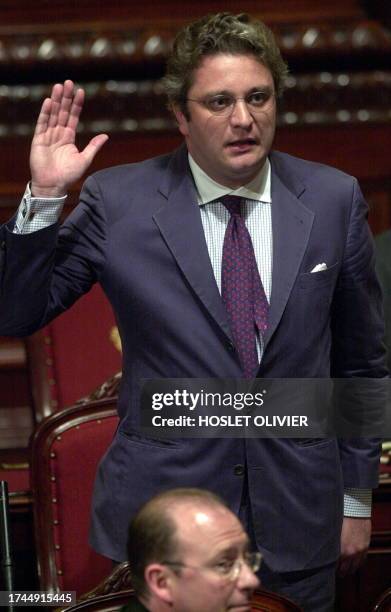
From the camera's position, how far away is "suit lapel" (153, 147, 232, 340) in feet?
4.05

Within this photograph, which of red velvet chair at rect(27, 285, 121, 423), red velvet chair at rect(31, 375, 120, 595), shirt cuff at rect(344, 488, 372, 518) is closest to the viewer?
shirt cuff at rect(344, 488, 372, 518)

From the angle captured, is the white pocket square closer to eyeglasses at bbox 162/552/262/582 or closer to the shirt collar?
the shirt collar

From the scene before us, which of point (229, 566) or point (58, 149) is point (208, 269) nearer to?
point (58, 149)

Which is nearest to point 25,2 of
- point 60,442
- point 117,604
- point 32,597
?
point 60,442

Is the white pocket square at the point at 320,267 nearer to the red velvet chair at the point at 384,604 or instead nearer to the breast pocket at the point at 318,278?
the breast pocket at the point at 318,278

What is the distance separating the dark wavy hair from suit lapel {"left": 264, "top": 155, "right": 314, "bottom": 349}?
104mm

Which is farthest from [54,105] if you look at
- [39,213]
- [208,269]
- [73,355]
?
[73,355]

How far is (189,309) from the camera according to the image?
1.24 metres

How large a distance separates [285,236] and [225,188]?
8 cm

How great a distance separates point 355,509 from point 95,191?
452 millimetres

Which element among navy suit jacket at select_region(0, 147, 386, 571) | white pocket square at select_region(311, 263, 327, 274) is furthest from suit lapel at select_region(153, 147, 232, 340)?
white pocket square at select_region(311, 263, 327, 274)

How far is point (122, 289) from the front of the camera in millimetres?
1256

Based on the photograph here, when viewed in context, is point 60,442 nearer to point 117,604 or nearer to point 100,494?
point 100,494

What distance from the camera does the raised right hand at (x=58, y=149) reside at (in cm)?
124
